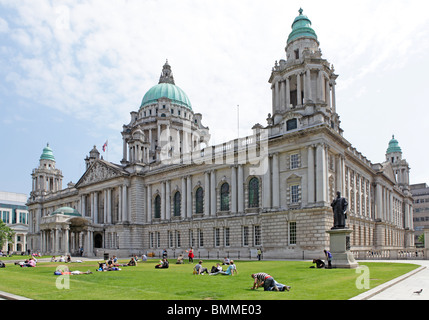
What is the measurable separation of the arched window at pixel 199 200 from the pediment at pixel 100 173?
14.7 m

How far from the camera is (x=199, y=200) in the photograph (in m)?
59.6

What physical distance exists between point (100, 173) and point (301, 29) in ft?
140

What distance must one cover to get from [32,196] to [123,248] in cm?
4654

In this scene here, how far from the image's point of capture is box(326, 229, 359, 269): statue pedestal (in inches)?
1104

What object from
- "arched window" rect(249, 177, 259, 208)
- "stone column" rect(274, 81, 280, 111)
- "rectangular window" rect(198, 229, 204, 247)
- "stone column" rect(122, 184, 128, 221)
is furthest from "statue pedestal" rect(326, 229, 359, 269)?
"stone column" rect(122, 184, 128, 221)

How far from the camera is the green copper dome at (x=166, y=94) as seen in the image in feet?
316

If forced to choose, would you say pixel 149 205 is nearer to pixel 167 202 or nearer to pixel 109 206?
pixel 167 202

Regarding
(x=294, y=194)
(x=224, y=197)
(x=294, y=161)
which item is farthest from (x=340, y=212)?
(x=224, y=197)

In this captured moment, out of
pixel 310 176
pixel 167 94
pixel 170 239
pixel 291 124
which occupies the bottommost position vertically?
pixel 170 239

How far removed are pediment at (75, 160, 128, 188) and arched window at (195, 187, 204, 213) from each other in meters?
14.7

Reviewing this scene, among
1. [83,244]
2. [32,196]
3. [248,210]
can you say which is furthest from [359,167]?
[32,196]

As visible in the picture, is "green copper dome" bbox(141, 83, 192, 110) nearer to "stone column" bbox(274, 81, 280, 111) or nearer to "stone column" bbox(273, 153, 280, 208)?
"stone column" bbox(274, 81, 280, 111)
